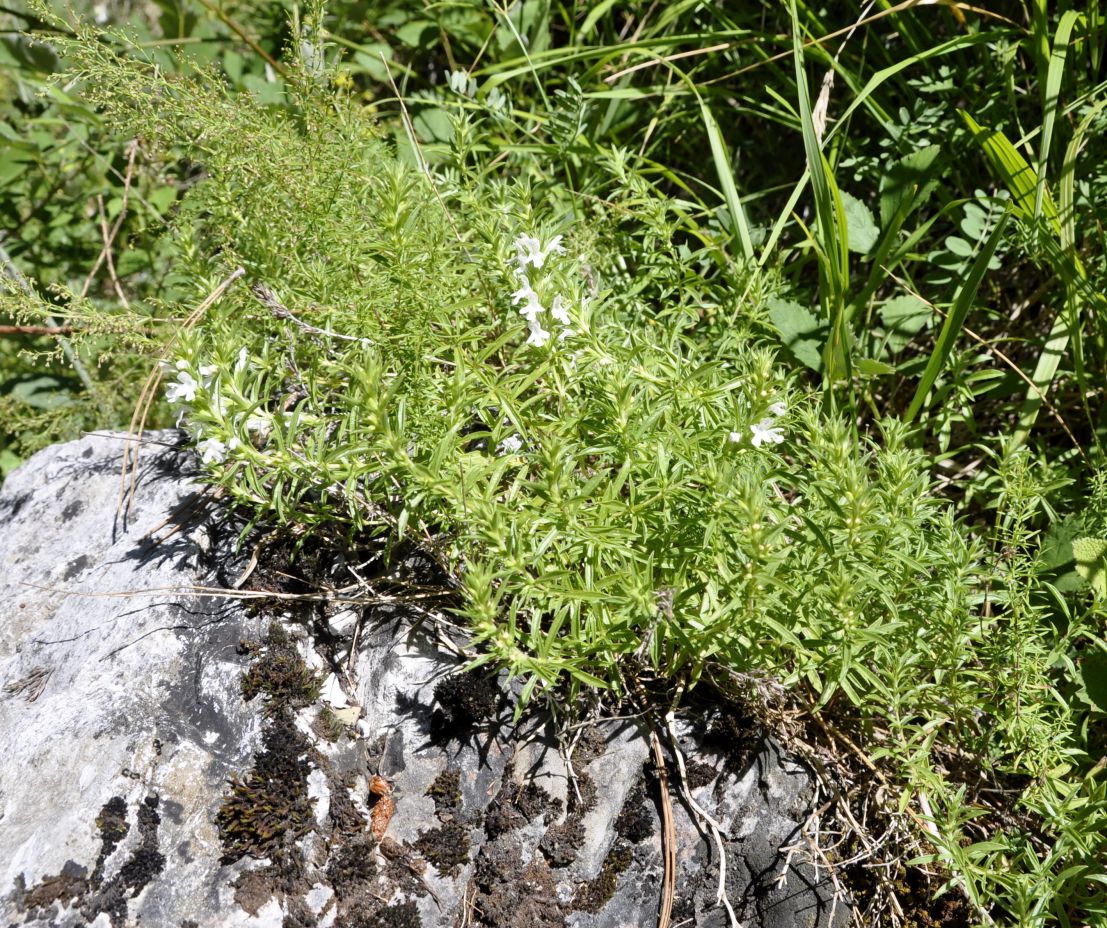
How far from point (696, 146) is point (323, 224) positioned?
2.04m

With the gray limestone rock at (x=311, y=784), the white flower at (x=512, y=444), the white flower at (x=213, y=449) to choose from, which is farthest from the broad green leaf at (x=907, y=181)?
the white flower at (x=213, y=449)

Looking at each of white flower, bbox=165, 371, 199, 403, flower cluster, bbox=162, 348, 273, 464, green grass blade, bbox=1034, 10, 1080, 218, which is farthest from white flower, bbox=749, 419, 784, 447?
green grass blade, bbox=1034, 10, 1080, 218

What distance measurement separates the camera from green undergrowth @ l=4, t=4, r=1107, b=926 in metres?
2.02

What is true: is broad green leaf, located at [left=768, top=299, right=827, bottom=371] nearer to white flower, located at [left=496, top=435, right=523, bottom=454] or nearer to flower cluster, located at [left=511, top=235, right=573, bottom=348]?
flower cluster, located at [left=511, top=235, right=573, bottom=348]

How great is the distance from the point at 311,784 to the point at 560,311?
4.31 feet

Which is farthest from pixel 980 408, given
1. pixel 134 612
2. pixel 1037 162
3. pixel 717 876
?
pixel 134 612

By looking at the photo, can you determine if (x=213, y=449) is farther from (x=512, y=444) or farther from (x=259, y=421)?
(x=512, y=444)

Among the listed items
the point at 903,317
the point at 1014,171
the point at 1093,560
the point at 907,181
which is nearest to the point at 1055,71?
the point at 1014,171

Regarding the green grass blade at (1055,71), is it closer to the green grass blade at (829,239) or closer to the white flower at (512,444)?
the green grass blade at (829,239)

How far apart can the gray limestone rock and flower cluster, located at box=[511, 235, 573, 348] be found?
89 centimetres

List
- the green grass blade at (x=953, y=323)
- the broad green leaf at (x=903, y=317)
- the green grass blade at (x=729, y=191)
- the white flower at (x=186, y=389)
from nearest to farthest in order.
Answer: the white flower at (x=186, y=389) → the green grass blade at (x=953, y=323) → the green grass blade at (x=729, y=191) → the broad green leaf at (x=903, y=317)

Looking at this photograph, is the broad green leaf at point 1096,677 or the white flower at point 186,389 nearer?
the white flower at point 186,389

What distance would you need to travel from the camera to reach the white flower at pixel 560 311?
2.17 meters

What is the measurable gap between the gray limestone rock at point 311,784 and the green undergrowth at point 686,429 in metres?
0.22
